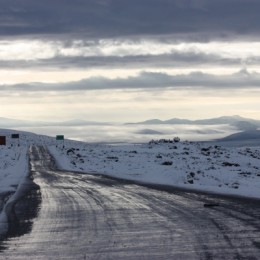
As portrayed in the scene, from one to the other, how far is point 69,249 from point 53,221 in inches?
169

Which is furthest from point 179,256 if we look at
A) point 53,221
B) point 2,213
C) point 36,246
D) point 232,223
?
point 2,213

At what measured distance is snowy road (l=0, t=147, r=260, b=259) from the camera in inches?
430

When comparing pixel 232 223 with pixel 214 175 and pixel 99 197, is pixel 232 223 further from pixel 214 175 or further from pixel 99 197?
pixel 214 175

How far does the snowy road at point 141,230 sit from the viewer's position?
10.9m

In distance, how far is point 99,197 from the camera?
22219 mm

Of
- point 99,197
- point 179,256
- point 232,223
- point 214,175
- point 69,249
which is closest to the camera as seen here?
point 179,256

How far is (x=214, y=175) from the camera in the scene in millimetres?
38344

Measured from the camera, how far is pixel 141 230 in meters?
13.6

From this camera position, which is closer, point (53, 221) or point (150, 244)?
point (150, 244)

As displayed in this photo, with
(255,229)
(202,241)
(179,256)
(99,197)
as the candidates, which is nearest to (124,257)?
(179,256)

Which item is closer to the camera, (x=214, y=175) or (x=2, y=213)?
(x=2, y=213)

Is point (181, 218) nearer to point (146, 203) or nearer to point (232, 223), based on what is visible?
point (232, 223)

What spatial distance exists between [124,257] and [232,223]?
458cm

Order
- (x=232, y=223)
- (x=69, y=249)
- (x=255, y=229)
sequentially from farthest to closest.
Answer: (x=232, y=223)
(x=255, y=229)
(x=69, y=249)
